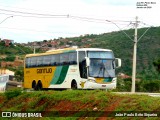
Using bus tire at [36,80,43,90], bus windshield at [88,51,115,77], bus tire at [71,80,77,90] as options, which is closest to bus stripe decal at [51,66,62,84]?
bus tire at [71,80,77,90]

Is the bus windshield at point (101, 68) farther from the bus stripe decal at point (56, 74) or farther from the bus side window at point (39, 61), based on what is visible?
the bus side window at point (39, 61)

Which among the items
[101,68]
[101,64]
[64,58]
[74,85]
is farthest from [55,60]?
[101,68]

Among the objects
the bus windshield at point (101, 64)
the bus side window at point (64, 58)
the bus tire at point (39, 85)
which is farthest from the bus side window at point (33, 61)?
the bus windshield at point (101, 64)

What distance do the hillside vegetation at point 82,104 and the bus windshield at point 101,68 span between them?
16.9 ft

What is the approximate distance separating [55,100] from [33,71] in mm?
15508

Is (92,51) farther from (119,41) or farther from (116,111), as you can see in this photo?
(119,41)

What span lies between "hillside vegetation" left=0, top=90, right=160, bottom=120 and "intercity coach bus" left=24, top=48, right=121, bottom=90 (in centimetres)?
473

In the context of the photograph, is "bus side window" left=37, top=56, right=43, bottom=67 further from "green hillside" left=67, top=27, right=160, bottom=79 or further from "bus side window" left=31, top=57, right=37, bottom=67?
"green hillside" left=67, top=27, right=160, bottom=79

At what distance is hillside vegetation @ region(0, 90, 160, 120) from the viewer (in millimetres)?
15500

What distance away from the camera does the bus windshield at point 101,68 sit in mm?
29734

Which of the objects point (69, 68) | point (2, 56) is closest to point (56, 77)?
point (69, 68)

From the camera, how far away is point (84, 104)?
19094 millimetres

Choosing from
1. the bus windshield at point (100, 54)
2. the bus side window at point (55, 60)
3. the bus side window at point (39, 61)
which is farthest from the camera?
the bus side window at point (39, 61)

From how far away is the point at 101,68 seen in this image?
30000mm
